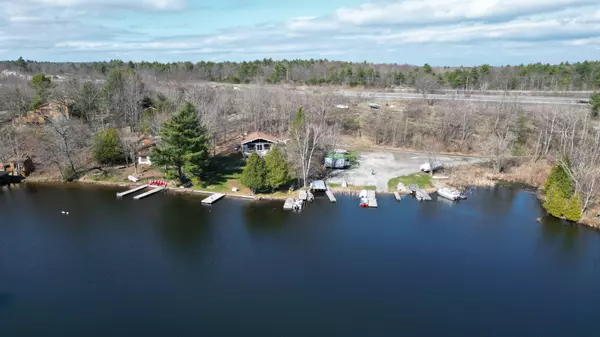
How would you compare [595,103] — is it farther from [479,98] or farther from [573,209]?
[573,209]

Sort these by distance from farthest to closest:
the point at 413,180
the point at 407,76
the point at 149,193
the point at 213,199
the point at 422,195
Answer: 1. the point at 407,76
2. the point at 413,180
3. the point at 149,193
4. the point at 422,195
5. the point at 213,199

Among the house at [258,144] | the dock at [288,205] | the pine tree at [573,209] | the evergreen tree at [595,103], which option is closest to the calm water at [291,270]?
the dock at [288,205]

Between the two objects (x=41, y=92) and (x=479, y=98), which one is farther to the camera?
(x=479, y=98)

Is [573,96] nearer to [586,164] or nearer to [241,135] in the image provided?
[586,164]

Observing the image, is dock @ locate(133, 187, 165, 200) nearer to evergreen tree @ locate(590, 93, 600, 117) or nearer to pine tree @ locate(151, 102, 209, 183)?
pine tree @ locate(151, 102, 209, 183)

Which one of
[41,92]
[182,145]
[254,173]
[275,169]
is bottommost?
[254,173]

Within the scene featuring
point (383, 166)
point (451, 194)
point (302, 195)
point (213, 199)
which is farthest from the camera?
point (383, 166)

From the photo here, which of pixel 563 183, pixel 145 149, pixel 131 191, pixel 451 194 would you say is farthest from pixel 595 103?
pixel 131 191

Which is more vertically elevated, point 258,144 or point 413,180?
point 258,144
